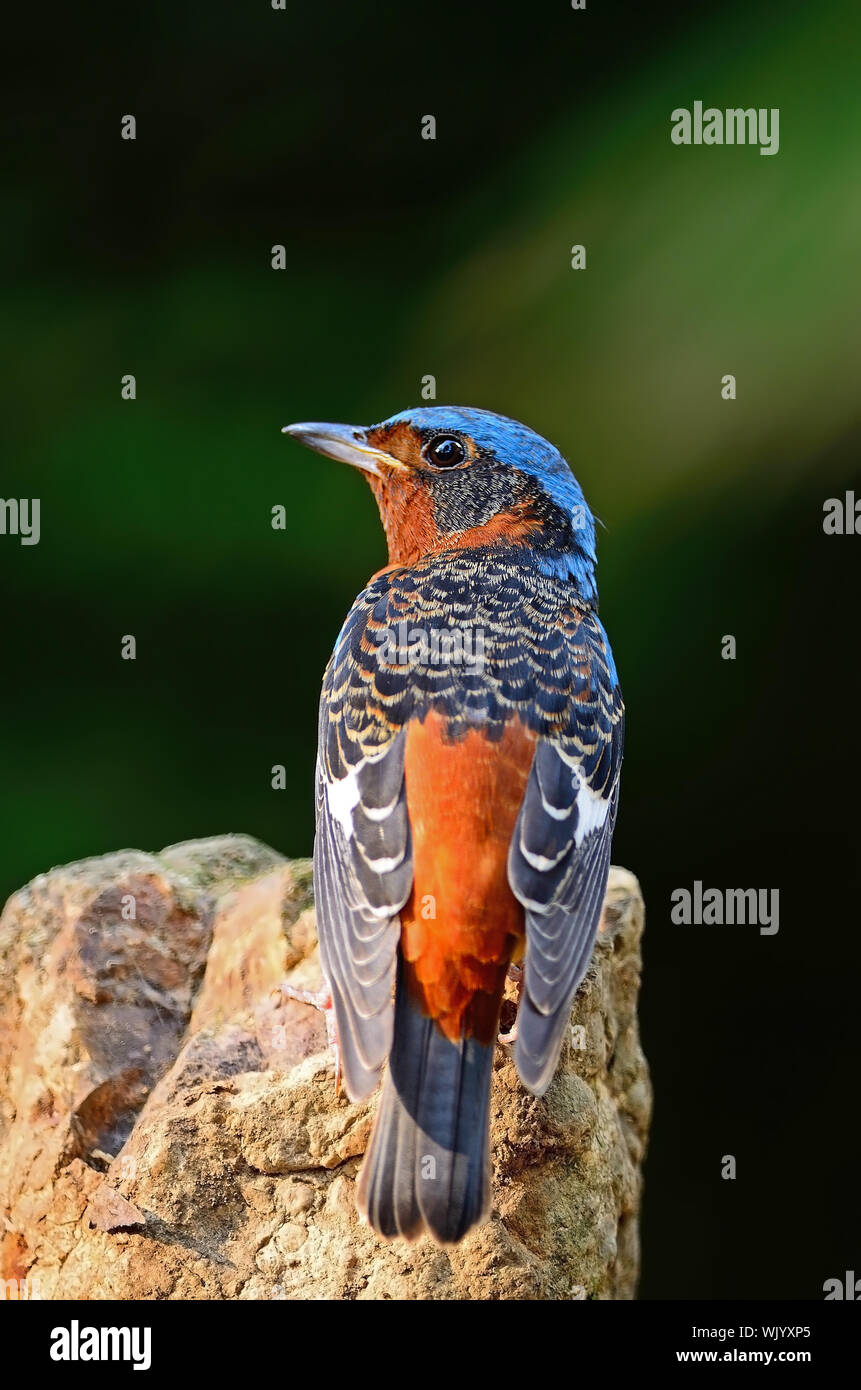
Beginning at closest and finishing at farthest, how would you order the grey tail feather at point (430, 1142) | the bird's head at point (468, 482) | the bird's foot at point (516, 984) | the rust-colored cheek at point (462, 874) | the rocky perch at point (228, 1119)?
the grey tail feather at point (430, 1142) → the rust-colored cheek at point (462, 874) → the rocky perch at point (228, 1119) → the bird's foot at point (516, 984) → the bird's head at point (468, 482)

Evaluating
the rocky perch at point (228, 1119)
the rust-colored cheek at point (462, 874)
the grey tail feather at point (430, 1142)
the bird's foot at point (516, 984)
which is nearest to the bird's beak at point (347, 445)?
the rust-colored cheek at point (462, 874)

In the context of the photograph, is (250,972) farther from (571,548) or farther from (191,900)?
(571,548)

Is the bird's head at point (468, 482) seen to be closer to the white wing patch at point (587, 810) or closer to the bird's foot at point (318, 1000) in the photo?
the white wing patch at point (587, 810)

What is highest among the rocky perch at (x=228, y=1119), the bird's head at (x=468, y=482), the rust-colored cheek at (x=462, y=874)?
the bird's head at (x=468, y=482)

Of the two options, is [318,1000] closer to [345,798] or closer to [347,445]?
[345,798]

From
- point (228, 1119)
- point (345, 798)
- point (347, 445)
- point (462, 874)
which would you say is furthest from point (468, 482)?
point (228, 1119)

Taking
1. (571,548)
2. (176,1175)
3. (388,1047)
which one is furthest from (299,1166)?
(571,548)

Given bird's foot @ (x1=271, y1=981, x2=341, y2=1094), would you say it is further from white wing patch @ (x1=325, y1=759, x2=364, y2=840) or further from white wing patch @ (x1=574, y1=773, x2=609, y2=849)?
white wing patch @ (x1=574, y1=773, x2=609, y2=849)
